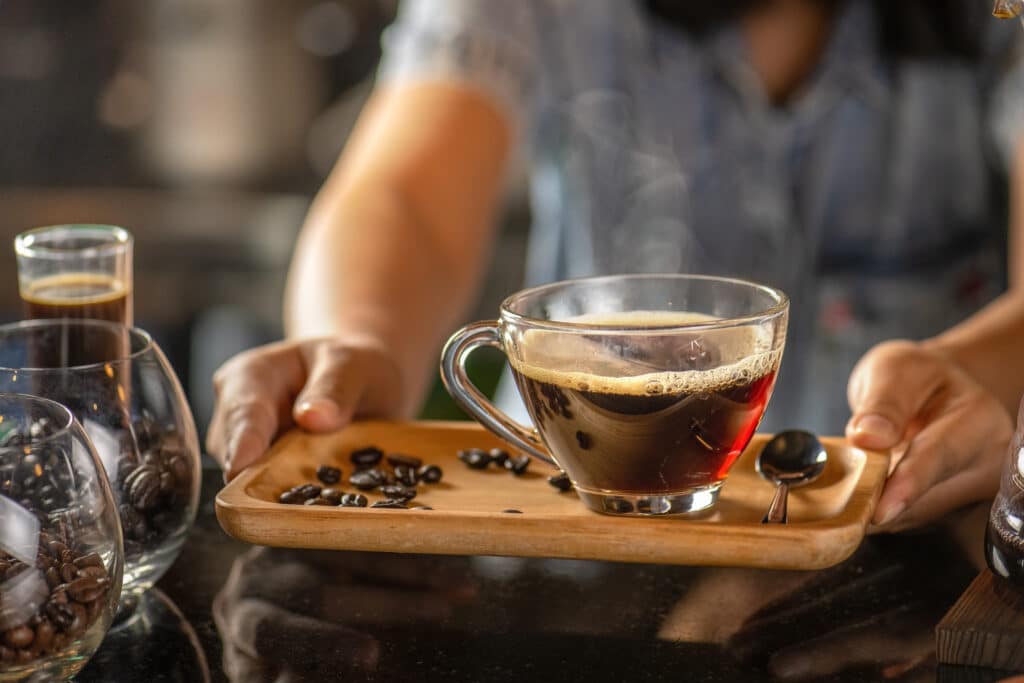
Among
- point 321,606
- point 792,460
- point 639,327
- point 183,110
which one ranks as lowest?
point 183,110

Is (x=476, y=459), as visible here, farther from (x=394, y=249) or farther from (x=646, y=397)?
(x=394, y=249)

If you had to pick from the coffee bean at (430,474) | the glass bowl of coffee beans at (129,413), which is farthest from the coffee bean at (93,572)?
the coffee bean at (430,474)

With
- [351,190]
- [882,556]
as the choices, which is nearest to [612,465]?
[882,556]

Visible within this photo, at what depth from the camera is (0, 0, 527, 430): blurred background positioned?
12.0 feet

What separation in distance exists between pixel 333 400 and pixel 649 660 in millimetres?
415

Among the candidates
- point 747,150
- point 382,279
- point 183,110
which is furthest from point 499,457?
point 183,110

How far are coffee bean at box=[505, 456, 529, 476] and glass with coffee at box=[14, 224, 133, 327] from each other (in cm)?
36

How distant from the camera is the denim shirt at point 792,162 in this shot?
1.93 m

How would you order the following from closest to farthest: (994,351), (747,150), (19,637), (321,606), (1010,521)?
(19,637), (1010,521), (321,606), (994,351), (747,150)

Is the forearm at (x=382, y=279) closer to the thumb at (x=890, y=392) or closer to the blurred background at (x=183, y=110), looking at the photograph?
the thumb at (x=890, y=392)

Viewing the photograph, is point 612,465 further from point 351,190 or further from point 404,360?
point 351,190

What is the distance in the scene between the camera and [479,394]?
1.05m

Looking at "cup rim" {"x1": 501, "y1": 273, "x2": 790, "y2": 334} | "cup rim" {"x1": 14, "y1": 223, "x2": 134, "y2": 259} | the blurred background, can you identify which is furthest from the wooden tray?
the blurred background

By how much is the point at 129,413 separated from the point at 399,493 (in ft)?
0.72
